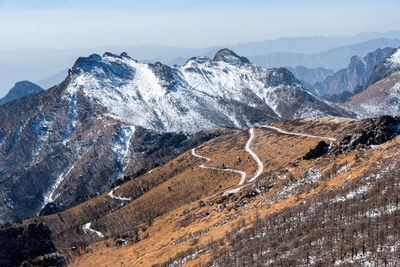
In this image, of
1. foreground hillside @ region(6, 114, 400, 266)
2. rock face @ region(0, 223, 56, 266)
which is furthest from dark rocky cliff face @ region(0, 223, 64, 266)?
foreground hillside @ region(6, 114, 400, 266)

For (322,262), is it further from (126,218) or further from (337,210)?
(126,218)

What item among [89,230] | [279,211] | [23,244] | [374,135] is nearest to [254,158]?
[374,135]

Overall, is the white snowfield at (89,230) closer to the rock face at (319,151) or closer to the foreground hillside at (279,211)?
the foreground hillside at (279,211)

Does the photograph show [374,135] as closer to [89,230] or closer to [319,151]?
[319,151]

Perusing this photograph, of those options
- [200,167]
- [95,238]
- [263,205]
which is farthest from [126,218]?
[263,205]

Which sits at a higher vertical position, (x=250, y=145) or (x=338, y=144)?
(x=338, y=144)

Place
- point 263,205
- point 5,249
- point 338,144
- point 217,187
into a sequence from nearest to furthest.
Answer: point 263,205, point 338,144, point 5,249, point 217,187
